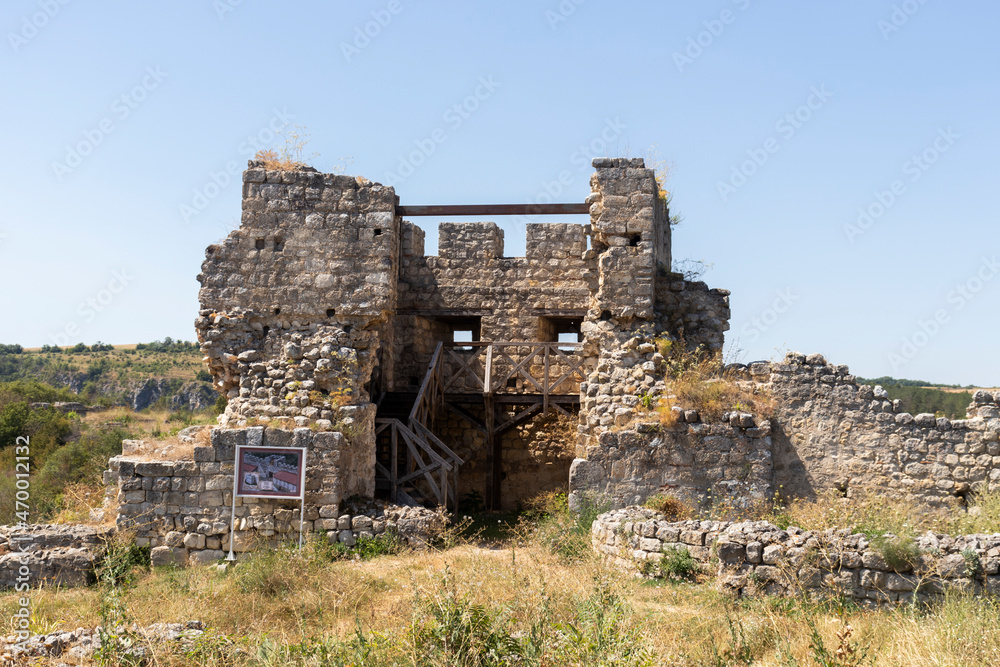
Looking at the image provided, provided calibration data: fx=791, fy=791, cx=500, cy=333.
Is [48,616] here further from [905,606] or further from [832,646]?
[905,606]

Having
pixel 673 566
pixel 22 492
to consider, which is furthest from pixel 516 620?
pixel 22 492

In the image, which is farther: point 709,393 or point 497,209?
point 497,209

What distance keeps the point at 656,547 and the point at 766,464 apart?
257cm

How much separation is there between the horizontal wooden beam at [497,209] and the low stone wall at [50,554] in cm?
598

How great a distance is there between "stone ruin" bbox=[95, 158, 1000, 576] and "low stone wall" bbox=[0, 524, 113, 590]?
0.47 meters

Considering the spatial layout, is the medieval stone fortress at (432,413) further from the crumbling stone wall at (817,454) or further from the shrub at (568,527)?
the shrub at (568,527)

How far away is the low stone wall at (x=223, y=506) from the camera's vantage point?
10023mm

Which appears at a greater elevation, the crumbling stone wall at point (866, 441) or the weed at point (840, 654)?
the crumbling stone wall at point (866, 441)

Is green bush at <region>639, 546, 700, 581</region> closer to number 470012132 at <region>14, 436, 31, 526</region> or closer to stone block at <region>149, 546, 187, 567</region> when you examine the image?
stone block at <region>149, 546, 187, 567</region>

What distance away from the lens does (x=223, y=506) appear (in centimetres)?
1009

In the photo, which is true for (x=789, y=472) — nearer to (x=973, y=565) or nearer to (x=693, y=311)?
(x=693, y=311)

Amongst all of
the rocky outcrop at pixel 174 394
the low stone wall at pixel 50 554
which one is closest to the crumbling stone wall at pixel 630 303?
the low stone wall at pixel 50 554

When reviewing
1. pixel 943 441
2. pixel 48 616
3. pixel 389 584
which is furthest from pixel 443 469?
pixel 943 441

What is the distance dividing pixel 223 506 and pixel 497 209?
5.75 m
